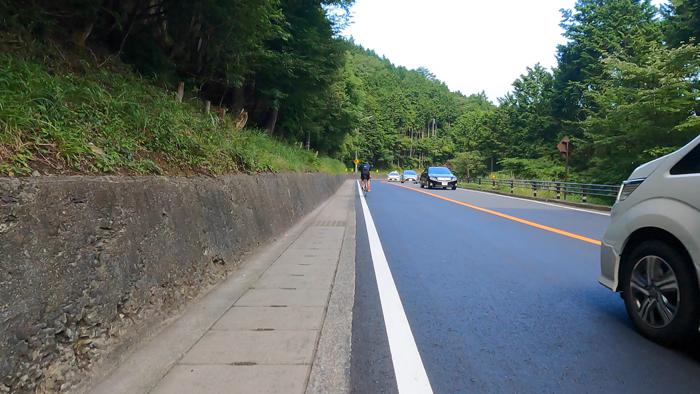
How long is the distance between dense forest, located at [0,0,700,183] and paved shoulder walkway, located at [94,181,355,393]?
209cm

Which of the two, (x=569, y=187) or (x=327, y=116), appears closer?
(x=569, y=187)

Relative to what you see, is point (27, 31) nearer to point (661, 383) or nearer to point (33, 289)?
point (33, 289)

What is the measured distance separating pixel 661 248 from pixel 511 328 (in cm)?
144

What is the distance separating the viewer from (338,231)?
35.7 ft

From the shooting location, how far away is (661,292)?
3.73 metres

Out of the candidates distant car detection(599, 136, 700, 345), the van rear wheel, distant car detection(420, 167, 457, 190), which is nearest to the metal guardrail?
distant car detection(420, 167, 457, 190)

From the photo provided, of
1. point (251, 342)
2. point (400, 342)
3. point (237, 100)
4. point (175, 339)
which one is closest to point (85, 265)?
point (175, 339)

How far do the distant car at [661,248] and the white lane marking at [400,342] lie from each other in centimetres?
203

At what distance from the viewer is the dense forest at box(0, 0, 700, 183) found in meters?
8.35

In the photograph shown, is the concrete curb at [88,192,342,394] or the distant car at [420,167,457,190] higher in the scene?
the distant car at [420,167,457,190]

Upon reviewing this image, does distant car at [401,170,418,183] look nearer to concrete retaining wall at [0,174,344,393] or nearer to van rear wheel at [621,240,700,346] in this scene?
concrete retaining wall at [0,174,344,393]

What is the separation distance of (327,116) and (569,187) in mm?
15529

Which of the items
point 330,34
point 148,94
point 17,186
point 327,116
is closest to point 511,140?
point 327,116

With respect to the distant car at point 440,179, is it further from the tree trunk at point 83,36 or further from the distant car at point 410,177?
the tree trunk at point 83,36
